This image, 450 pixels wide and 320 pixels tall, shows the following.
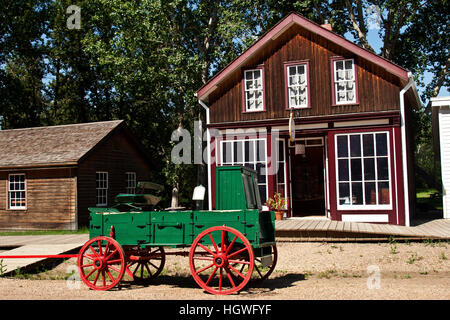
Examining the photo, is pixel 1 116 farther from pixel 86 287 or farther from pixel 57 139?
pixel 86 287

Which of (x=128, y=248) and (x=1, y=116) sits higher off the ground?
(x=1, y=116)

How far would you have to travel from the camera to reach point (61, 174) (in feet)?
65.3

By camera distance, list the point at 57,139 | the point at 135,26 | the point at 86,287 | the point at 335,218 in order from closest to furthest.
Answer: the point at 86,287 → the point at 335,218 → the point at 57,139 → the point at 135,26

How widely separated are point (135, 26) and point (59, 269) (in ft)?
53.8

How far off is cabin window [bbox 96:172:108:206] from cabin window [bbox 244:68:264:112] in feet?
27.2

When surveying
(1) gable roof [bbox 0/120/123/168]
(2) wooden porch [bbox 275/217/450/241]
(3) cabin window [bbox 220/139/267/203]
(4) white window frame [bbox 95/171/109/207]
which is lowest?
(2) wooden porch [bbox 275/217/450/241]

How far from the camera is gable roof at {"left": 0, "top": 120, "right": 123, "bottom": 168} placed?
19922 mm

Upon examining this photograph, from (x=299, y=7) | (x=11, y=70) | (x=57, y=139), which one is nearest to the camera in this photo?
(x=57, y=139)

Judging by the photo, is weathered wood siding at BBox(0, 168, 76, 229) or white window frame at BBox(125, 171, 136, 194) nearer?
weathered wood siding at BBox(0, 168, 76, 229)

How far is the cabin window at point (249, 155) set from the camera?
1622 centimetres

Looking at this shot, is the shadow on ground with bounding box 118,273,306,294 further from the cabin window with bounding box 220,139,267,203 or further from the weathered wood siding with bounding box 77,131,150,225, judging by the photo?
the weathered wood siding with bounding box 77,131,150,225

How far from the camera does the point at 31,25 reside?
3359 centimetres

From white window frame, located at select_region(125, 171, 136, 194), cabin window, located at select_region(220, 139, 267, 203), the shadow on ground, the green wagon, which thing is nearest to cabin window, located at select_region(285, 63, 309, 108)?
cabin window, located at select_region(220, 139, 267, 203)
